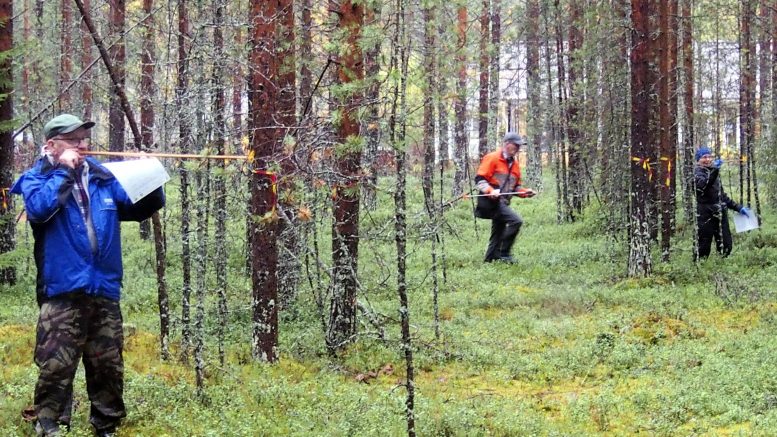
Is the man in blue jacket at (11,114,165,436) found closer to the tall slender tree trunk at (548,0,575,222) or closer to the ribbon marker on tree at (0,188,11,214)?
the ribbon marker on tree at (0,188,11,214)

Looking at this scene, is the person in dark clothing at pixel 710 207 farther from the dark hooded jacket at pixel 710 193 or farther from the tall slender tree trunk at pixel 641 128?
the tall slender tree trunk at pixel 641 128

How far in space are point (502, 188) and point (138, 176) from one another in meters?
9.23

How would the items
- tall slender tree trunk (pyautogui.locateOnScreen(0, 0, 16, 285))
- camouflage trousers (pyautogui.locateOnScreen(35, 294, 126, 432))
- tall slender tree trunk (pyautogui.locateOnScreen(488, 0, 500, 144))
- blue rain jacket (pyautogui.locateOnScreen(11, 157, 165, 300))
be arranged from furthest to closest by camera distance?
1. tall slender tree trunk (pyautogui.locateOnScreen(488, 0, 500, 144))
2. tall slender tree trunk (pyautogui.locateOnScreen(0, 0, 16, 285))
3. camouflage trousers (pyautogui.locateOnScreen(35, 294, 126, 432))
4. blue rain jacket (pyautogui.locateOnScreen(11, 157, 165, 300))

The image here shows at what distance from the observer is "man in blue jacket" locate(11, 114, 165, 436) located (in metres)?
5.09

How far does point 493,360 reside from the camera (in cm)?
892

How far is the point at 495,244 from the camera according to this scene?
14883mm

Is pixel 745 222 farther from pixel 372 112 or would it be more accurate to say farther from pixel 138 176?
pixel 138 176

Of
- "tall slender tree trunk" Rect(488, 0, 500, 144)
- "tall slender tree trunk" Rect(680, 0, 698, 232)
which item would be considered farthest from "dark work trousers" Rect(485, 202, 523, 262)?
"tall slender tree trunk" Rect(488, 0, 500, 144)

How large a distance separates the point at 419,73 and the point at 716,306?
6.67 m

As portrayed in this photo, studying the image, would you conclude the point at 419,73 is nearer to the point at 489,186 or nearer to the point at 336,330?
the point at 336,330

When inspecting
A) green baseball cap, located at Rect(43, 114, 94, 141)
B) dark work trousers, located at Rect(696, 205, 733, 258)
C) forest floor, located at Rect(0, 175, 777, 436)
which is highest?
green baseball cap, located at Rect(43, 114, 94, 141)

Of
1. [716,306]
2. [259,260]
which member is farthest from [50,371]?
[716,306]

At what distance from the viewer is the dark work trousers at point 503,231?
1421 centimetres

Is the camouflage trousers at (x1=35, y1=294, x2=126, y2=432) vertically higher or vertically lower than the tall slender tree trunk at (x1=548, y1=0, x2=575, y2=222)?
lower
